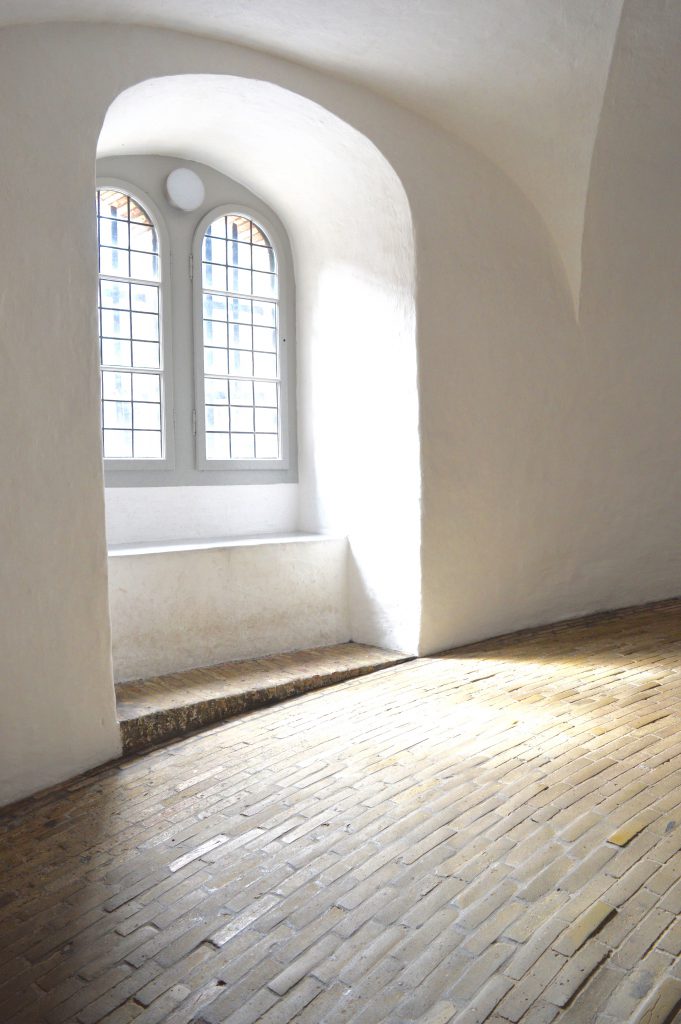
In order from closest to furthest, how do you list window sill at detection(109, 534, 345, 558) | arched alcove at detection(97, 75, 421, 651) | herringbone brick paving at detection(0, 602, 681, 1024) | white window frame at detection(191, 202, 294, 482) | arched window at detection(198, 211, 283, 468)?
herringbone brick paving at detection(0, 602, 681, 1024) < window sill at detection(109, 534, 345, 558) < arched alcove at detection(97, 75, 421, 651) < white window frame at detection(191, 202, 294, 482) < arched window at detection(198, 211, 283, 468)

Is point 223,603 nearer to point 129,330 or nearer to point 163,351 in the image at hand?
point 163,351

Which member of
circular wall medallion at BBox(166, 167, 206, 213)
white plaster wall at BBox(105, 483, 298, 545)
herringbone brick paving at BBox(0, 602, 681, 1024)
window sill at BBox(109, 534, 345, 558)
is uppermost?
circular wall medallion at BBox(166, 167, 206, 213)

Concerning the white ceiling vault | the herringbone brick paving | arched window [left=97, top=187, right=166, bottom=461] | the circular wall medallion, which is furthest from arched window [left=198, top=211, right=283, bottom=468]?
the herringbone brick paving

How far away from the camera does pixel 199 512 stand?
20.9ft

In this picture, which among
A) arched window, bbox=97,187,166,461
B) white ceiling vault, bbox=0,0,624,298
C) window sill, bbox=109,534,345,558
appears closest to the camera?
white ceiling vault, bbox=0,0,624,298

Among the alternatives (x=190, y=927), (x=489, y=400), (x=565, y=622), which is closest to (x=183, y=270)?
(x=489, y=400)

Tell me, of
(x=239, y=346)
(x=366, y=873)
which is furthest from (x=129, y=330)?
(x=366, y=873)

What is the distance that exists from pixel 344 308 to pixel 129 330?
1.69 meters

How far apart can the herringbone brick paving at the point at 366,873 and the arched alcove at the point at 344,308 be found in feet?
5.32

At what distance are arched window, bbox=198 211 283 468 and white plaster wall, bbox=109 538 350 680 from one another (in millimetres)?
1019

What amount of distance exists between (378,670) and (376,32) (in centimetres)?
412

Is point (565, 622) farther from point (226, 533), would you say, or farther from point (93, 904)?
point (93, 904)

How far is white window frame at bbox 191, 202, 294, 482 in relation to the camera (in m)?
6.29

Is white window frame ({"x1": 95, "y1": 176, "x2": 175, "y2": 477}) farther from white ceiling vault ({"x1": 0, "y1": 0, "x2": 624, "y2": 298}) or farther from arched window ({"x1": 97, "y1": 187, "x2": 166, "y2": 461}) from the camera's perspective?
white ceiling vault ({"x1": 0, "y1": 0, "x2": 624, "y2": 298})
